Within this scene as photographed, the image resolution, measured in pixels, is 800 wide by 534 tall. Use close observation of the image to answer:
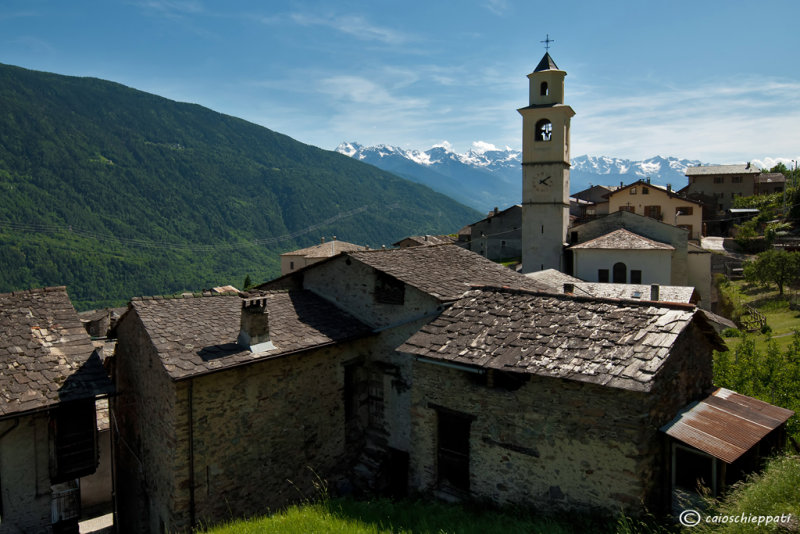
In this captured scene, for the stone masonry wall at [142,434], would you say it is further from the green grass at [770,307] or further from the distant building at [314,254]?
the distant building at [314,254]

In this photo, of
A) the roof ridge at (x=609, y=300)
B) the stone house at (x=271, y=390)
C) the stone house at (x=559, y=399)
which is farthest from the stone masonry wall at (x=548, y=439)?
the stone house at (x=271, y=390)

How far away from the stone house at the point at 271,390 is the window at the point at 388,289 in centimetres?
3

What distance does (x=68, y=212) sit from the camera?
430 feet

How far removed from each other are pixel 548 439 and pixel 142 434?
9306mm

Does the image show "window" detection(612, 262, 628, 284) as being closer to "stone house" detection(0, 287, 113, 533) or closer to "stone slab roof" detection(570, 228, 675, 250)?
"stone slab roof" detection(570, 228, 675, 250)

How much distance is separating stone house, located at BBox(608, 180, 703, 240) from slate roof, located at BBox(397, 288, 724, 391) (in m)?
38.1

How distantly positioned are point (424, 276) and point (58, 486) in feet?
31.1

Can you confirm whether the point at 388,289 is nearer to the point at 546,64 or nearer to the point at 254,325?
the point at 254,325

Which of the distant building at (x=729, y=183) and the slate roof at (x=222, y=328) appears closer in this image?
the slate roof at (x=222, y=328)

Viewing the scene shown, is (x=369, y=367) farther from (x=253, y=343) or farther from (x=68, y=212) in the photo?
(x=68, y=212)

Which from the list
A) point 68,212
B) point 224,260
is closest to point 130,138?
point 68,212

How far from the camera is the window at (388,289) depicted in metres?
13.4

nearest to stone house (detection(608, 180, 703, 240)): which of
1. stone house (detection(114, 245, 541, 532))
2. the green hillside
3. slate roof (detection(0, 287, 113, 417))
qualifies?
stone house (detection(114, 245, 541, 532))

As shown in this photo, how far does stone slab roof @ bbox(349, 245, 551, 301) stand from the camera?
13.1m
